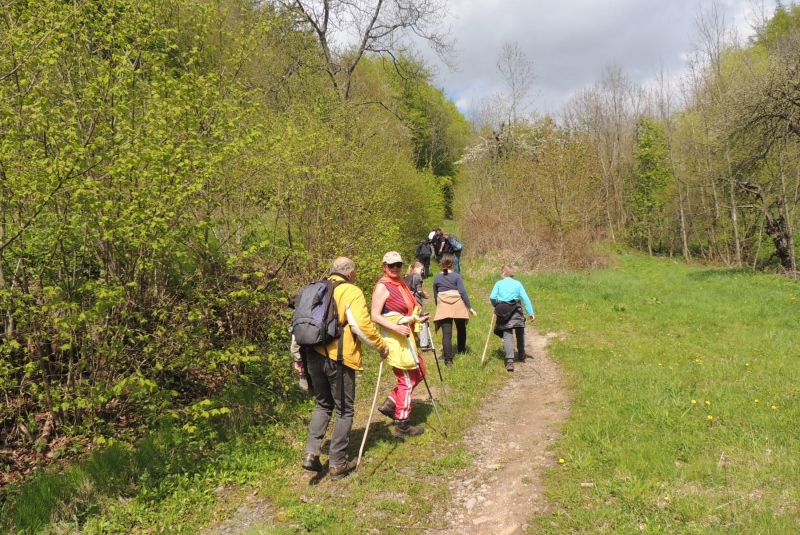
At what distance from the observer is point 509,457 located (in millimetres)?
4773

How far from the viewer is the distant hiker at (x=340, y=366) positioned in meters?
4.24

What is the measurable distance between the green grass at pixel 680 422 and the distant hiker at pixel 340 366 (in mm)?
1926

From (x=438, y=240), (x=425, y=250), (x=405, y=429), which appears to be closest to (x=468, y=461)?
(x=405, y=429)

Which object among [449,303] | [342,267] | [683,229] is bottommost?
[449,303]

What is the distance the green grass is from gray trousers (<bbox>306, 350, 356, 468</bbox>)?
189cm

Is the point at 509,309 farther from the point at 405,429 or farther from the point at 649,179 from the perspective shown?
the point at 649,179

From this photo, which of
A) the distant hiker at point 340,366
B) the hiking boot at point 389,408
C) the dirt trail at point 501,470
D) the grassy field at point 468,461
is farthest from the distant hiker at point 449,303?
the distant hiker at point 340,366

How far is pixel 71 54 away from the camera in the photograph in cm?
486

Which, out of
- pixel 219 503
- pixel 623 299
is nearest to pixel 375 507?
pixel 219 503

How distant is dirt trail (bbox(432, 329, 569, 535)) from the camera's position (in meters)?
3.80

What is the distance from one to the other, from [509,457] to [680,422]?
1984mm

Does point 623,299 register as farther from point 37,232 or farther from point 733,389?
point 37,232

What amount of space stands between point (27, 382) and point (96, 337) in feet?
2.47

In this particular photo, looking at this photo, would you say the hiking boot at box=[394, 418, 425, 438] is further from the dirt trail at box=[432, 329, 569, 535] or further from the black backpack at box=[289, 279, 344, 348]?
the black backpack at box=[289, 279, 344, 348]
